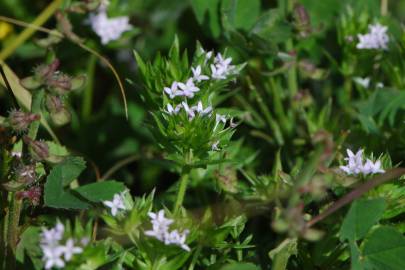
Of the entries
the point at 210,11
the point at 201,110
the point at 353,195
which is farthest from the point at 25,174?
the point at 210,11

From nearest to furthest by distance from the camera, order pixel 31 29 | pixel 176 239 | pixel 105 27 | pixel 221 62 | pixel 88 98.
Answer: pixel 176 239, pixel 221 62, pixel 31 29, pixel 105 27, pixel 88 98

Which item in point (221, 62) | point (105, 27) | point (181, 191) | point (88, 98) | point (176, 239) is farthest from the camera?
point (88, 98)

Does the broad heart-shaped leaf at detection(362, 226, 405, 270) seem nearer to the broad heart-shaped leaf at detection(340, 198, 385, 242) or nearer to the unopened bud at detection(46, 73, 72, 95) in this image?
the broad heart-shaped leaf at detection(340, 198, 385, 242)

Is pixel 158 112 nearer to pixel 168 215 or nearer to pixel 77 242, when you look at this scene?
pixel 168 215

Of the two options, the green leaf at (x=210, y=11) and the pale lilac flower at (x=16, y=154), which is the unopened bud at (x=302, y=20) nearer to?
the green leaf at (x=210, y=11)

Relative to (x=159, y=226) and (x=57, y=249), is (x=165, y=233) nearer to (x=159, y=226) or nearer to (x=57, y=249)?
(x=159, y=226)

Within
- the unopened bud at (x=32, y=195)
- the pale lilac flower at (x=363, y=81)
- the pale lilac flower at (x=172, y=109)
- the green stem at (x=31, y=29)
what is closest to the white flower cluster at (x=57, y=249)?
the unopened bud at (x=32, y=195)

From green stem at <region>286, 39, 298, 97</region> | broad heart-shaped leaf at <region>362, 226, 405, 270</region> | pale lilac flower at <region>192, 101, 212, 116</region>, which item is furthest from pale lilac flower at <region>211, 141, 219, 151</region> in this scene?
green stem at <region>286, 39, 298, 97</region>
